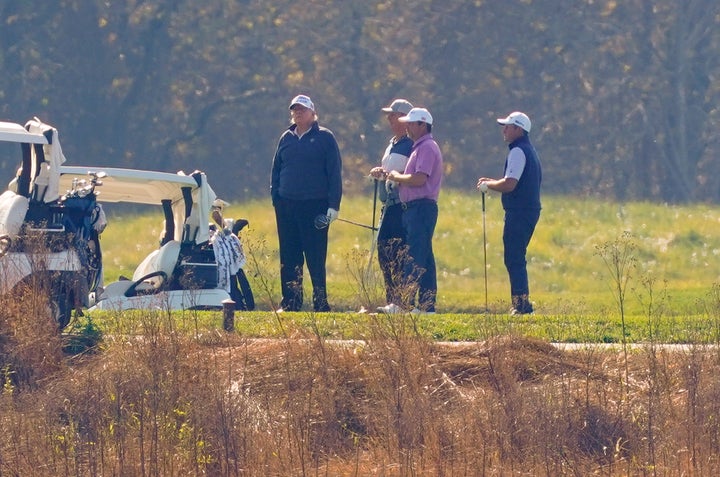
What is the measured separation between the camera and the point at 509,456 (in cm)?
887

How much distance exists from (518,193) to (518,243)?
1.47 feet

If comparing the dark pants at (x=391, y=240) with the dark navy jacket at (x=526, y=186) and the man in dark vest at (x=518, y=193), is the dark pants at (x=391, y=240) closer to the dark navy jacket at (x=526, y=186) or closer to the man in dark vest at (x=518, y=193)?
the man in dark vest at (x=518, y=193)

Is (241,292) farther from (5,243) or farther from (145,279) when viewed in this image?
(5,243)

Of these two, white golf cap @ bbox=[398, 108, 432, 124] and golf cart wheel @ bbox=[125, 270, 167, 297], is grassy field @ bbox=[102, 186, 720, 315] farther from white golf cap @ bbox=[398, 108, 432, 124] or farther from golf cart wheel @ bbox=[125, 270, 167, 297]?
white golf cap @ bbox=[398, 108, 432, 124]

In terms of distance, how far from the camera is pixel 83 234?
429 inches

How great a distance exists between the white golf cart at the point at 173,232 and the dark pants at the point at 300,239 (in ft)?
2.14

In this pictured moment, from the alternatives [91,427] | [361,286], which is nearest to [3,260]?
[91,427]

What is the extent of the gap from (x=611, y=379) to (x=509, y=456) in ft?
3.79

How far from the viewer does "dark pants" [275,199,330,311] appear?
13.2 meters

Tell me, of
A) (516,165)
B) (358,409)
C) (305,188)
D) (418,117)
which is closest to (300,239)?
(305,188)

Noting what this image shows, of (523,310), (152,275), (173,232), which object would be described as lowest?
(523,310)

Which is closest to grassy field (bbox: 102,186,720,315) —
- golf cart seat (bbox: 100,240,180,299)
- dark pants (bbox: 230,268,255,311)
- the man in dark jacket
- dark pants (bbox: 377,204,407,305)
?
dark pants (bbox: 230,268,255,311)

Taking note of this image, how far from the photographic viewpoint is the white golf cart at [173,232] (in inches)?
502

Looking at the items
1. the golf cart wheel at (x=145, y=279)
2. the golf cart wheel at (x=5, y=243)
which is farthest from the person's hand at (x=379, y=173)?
the golf cart wheel at (x=5, y=243)
